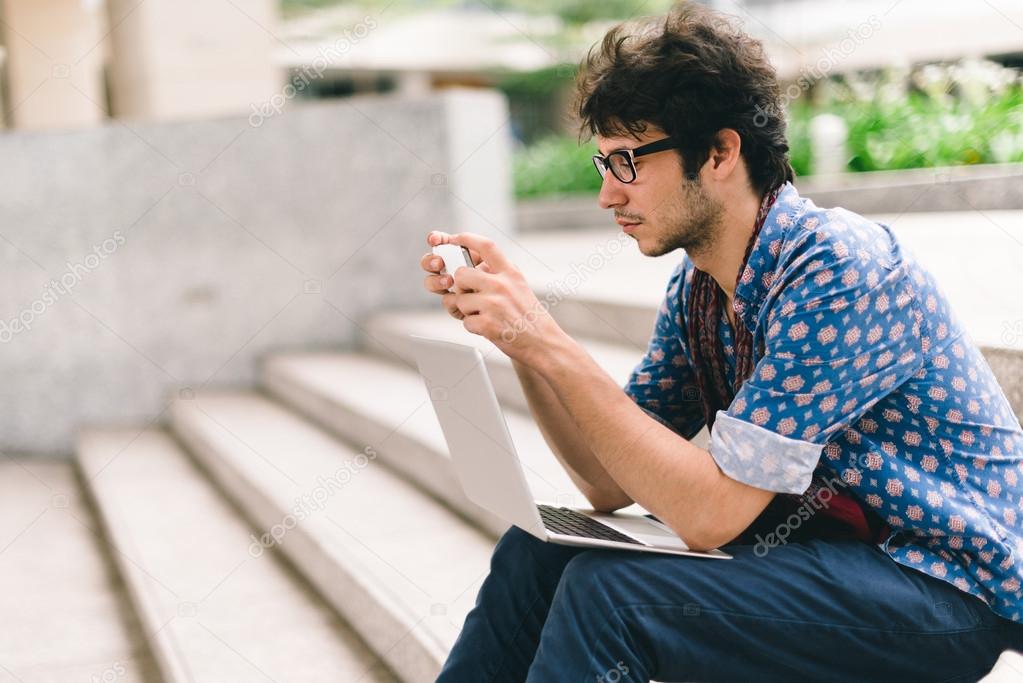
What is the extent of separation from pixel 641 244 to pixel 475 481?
0.45 metres

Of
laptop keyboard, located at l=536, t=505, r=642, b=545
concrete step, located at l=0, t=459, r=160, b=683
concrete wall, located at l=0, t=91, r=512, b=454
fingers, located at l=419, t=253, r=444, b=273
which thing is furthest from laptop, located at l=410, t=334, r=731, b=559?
concrete wall, located at l=0, t=91, r=512, b=454

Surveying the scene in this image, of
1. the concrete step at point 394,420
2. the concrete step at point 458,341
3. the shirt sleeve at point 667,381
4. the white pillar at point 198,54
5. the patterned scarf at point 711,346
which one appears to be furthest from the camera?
the white pillar at point 198,54

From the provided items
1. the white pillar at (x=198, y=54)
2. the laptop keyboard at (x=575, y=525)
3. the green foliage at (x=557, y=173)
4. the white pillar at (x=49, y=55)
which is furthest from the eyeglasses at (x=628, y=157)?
the white pillar at (x=49, y=55)

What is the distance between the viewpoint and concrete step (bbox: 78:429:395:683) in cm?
263

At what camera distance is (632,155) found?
5.31ft

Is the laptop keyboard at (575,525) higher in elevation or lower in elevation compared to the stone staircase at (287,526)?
higher

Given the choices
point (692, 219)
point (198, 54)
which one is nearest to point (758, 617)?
point (692, 219)

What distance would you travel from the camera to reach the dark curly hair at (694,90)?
158cm

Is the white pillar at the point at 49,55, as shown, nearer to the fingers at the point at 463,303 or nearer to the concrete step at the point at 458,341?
the concrete step at the point at 458,341

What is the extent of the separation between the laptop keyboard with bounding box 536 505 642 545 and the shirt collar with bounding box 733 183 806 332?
374mm

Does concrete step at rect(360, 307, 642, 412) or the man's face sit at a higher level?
the man's face

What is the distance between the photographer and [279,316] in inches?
218

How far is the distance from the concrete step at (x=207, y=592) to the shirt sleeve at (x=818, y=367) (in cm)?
138

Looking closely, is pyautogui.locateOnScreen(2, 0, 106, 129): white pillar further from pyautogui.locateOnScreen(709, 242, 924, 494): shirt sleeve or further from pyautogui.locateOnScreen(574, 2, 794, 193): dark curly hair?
pyautogui.locateOnScreen(709, 242, 924, 494): shirt sleeve
